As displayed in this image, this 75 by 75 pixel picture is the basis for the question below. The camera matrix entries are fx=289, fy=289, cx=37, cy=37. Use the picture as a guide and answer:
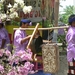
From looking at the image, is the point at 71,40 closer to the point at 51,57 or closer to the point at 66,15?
the point at 51,57

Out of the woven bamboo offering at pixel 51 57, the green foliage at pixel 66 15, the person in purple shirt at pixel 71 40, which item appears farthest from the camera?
the green foliage at pixel 66 15

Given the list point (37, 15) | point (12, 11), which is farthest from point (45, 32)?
point (12, 11)

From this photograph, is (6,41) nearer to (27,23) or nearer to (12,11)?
(27,23)

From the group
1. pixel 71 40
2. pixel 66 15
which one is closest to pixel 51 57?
pixel 71 40

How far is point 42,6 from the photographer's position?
21.0 feet

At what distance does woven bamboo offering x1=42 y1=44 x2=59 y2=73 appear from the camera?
14.3ft

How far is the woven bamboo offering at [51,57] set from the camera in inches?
172

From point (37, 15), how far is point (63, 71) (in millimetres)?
1397

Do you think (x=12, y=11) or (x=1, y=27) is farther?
(x=1, y=27)

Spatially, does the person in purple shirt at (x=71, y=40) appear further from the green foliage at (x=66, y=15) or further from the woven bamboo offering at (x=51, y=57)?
the green foliage at (x=66, y=15)

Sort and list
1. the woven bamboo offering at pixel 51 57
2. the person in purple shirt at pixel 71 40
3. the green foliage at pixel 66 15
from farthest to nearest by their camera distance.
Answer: the green foliage at pixel 66 15 → the person in purple shirt at pixel 71 40 → the woven bamboo offering at pixel 51 57

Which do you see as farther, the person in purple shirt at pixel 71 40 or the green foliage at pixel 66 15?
the green foliage at pixel 66 15

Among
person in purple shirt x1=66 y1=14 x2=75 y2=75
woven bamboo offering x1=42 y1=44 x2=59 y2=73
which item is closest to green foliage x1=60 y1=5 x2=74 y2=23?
person in purple shirt x1=66 y1=14 x2=75 y2=75

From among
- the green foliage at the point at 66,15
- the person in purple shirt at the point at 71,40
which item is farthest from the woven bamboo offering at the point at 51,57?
the green foliage at the point at 66,15
